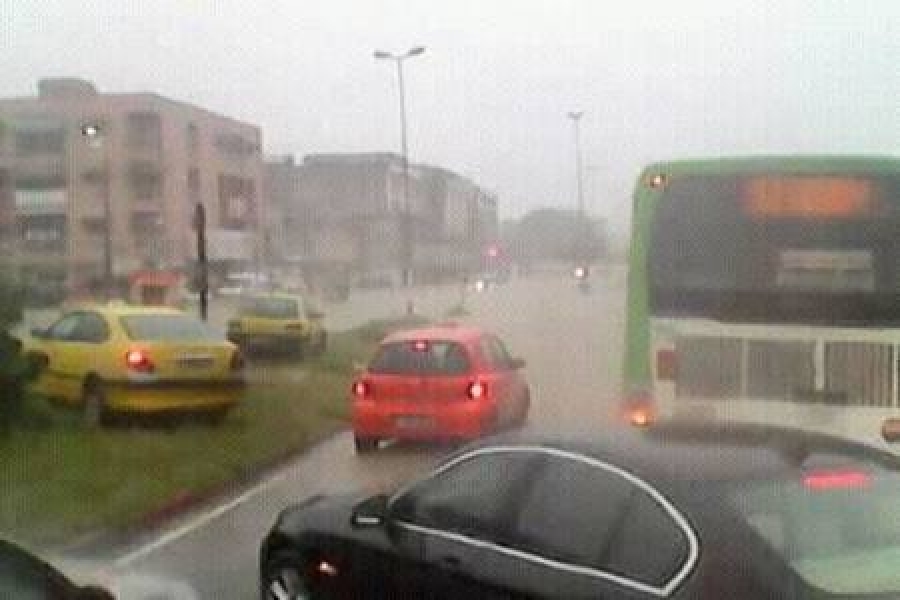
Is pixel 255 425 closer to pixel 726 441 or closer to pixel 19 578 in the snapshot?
pixel 726 441

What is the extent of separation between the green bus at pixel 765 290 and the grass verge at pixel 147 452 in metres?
1.70

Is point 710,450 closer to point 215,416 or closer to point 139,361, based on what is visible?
point 215,416

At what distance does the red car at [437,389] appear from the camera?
24.8ft

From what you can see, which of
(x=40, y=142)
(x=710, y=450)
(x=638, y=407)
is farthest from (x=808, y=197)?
(x=40, y=142)

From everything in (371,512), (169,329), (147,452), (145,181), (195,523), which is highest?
(145,181)

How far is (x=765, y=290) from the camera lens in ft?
22.2

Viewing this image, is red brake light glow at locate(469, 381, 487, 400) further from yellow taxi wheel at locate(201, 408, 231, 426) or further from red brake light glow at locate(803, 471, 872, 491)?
red brake light glow at locate(803, 471, 872, 491)

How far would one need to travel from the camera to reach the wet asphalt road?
629 centimetres

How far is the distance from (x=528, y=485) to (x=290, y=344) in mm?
4484

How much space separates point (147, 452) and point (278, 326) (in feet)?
4.93

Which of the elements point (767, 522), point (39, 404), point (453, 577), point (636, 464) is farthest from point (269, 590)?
point (39, 404)

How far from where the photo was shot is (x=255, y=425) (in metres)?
8.10

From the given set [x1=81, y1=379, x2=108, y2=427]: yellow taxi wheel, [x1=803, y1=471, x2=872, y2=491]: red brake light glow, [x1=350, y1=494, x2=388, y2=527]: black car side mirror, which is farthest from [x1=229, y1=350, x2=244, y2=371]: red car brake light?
[x1=803, y1=471, x2=872, y2=491]: red brake light glow

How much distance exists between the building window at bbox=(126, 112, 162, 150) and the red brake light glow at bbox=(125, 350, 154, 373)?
45.0 inches
